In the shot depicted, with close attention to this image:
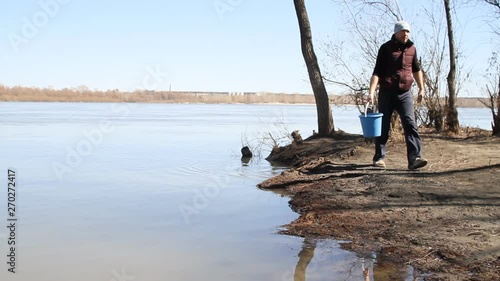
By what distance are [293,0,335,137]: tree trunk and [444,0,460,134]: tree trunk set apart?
2.72m

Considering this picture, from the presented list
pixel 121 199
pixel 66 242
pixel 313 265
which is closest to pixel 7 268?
pixel 66 242

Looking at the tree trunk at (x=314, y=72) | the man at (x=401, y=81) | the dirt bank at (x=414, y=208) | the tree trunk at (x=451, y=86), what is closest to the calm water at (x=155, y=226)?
the dirt bank at (x=414, y=208)

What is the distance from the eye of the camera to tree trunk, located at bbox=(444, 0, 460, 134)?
12.9 meters

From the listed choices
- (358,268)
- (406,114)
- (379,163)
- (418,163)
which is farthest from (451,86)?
(358,268)

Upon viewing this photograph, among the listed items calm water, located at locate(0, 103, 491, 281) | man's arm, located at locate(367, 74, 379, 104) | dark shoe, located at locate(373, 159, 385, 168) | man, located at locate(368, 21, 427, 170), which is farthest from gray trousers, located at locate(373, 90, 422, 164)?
calm water, located at locate(0, 103, 491, 281)

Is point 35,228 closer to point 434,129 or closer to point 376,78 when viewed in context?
point 376,78

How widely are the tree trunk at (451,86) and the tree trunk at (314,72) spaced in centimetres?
272

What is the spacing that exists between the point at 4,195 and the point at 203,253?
4301 mm

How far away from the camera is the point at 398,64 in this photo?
779cm

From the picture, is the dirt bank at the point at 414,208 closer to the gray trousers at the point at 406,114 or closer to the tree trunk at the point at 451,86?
the gray trousers at the point at 406,114

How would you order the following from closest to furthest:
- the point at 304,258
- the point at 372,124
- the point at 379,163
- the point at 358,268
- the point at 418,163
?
the point at 358,268, the point at 304,258, the point at 418,163, the point at 372,124, the point at 379,163

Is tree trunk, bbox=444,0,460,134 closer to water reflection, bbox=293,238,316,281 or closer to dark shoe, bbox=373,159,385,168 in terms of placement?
dark shoe, bbox=373,159,385,168

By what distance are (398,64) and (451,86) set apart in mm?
6025

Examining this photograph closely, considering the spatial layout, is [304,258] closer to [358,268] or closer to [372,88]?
[358,268]
